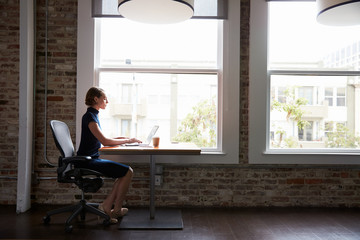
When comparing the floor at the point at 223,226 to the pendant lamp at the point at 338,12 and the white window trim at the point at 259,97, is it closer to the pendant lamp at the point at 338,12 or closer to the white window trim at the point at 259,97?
the white window trim at the point at 259,97

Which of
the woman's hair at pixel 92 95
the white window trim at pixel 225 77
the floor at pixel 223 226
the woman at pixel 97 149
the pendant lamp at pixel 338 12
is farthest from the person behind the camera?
the white window trim at pixel 225 77

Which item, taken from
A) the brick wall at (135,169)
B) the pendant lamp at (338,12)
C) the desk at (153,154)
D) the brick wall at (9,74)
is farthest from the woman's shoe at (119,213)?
the pendant lamp at (338,12)

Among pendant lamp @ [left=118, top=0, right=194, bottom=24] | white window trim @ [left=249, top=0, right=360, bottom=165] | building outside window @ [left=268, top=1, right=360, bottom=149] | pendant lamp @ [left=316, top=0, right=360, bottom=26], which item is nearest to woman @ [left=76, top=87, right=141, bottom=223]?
pendant lamp @ [left=118, top=0, right=194, bottom=24]

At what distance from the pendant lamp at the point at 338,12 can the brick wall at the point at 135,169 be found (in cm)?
133

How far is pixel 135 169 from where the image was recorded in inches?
178

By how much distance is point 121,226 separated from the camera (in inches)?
142

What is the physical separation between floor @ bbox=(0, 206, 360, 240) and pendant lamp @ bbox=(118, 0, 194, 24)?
2137mm

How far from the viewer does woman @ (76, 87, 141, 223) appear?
3600mm

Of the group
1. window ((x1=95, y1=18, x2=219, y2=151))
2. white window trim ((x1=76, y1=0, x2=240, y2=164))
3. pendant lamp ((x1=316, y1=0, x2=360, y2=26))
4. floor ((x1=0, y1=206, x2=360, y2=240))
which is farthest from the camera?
window ((x1=95, y1=18, x2=219, y2=151))

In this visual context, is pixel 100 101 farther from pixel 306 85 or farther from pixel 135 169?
pixel 306 85

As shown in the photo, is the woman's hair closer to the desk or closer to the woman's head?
the woman's head

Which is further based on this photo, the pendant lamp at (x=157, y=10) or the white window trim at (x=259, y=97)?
the white window trim at (x=259, y=97)

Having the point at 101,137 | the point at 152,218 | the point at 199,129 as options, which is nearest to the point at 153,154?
the point at 101,137

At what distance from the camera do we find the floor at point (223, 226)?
3.38 m
